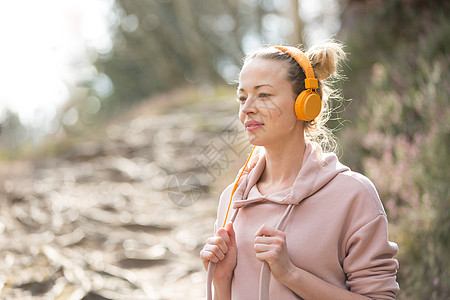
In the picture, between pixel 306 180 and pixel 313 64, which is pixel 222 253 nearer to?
pixel 306 180

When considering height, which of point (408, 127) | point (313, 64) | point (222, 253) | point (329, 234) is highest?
point (313, 64)

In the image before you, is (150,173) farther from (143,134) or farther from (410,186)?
(410,186)

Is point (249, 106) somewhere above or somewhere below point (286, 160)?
above

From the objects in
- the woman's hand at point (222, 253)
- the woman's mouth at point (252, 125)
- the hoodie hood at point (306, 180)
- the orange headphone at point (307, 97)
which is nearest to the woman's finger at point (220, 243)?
the woman's hand at point (222, 253)

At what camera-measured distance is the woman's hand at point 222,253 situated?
5.72 feet

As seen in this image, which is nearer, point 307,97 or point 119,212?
point 307,97

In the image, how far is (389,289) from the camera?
161 cm

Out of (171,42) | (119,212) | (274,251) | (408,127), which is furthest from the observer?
(171,42)

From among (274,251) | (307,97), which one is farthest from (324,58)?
(274,251)

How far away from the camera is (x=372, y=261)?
159 cm

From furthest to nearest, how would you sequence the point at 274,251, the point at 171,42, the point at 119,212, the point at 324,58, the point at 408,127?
the point at 171,42 < the point at 119,212 < the point at 408,127 < the point at 324,58 < the point at 274,251

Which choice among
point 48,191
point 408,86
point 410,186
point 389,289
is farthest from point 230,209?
point 48,191

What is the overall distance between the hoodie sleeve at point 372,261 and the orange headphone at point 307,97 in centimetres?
43

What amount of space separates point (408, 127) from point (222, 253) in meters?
3.90
